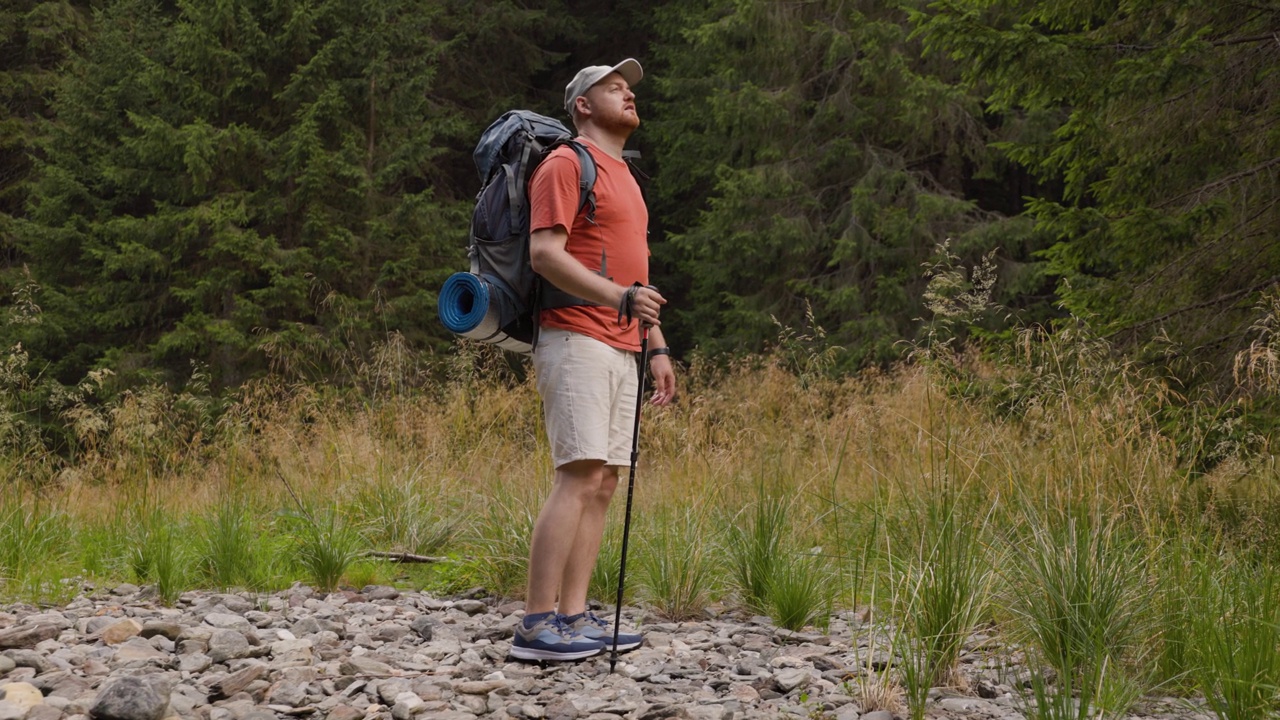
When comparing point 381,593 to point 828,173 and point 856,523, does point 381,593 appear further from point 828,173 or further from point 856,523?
point 828,173

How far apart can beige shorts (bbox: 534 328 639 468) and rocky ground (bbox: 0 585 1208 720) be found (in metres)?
0.78

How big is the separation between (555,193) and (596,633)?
1.54m

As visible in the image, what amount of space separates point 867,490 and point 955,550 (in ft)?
8.11

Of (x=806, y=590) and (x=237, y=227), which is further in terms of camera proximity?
(x=237, y=227)

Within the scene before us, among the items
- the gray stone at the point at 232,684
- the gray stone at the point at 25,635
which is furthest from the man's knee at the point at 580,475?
the gray stone at the point at 25,635

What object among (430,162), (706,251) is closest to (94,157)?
(430,162)

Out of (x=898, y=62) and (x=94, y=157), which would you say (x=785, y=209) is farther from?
(x=94, y=157)

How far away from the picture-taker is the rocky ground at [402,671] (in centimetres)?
324

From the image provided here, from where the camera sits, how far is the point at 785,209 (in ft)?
56.0

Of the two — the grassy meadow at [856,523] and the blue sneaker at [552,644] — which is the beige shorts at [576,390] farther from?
the grassy meadow at [856,523]

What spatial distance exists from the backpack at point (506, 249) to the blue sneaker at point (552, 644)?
977 mm

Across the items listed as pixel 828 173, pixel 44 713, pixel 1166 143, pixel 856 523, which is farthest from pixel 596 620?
pixel 828 173

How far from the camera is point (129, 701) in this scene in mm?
2996

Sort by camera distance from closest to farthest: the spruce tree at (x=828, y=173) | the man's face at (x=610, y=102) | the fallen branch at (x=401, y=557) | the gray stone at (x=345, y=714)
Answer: the gray stone at (x=345, y=714), the man's face at (x=610, y=102), the fallen branch at (x=401, y=557), the spruce tree at (x=828, y=173)
